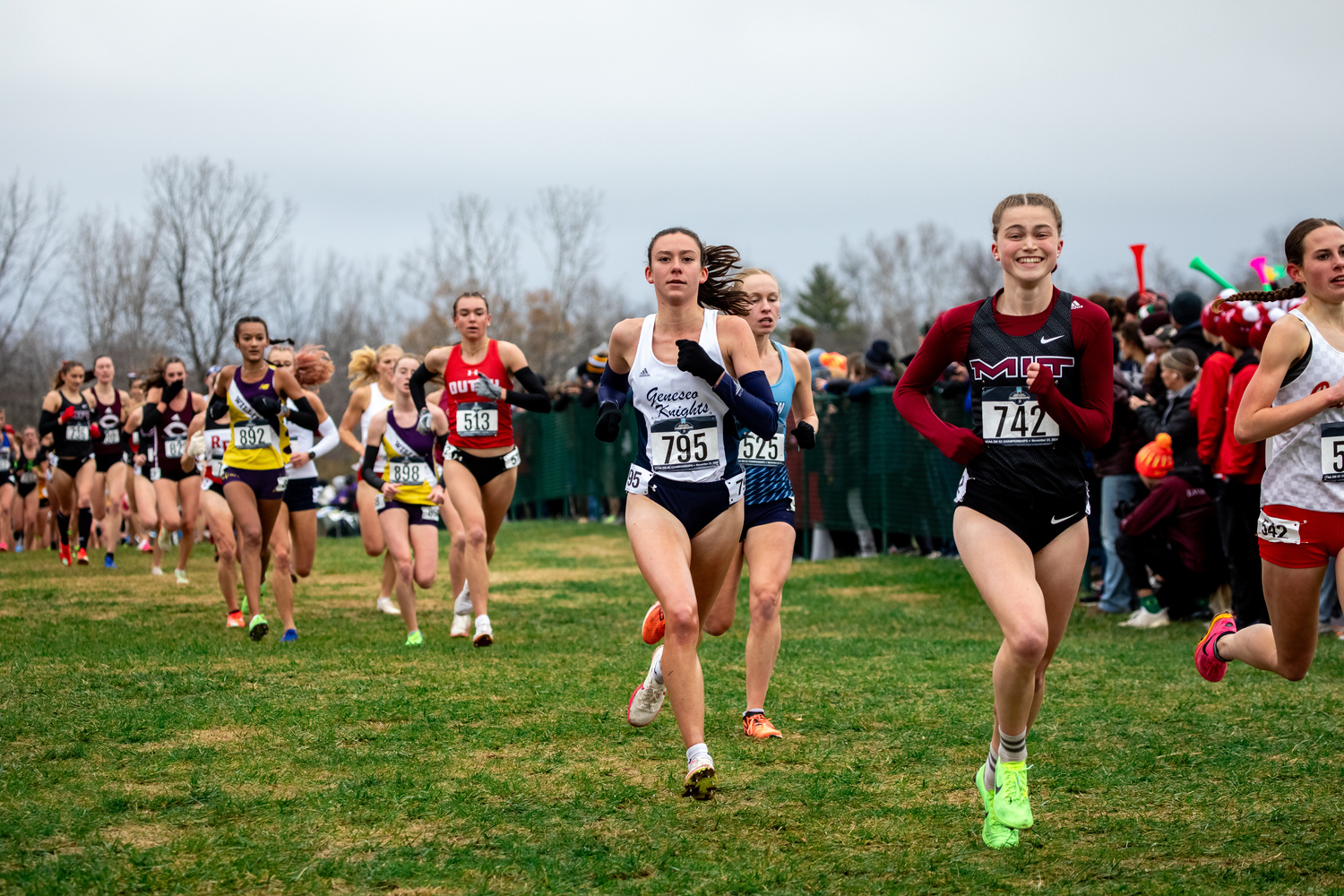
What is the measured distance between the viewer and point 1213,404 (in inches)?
345

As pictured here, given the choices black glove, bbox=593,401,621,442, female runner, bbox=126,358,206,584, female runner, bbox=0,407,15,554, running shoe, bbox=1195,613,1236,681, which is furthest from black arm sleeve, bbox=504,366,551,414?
female runner, bbox=0,407,15,554

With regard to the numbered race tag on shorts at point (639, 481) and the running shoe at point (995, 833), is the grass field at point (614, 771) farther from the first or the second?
the numbered race tag on shorts at point (639, 481)

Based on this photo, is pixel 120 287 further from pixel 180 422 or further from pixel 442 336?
pixel 180 422

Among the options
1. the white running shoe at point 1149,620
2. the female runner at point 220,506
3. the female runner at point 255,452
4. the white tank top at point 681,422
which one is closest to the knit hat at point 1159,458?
the white running shoe at point 1149,620

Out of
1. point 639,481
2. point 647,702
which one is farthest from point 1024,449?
point 647,702

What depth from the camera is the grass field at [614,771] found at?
14.0ft

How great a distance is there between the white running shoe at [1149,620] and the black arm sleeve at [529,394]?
5.27 m

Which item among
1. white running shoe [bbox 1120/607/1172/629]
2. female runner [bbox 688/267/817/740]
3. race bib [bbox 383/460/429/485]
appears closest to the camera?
female runner [bbox 688/267/817/740]

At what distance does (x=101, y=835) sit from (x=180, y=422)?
1150 cm

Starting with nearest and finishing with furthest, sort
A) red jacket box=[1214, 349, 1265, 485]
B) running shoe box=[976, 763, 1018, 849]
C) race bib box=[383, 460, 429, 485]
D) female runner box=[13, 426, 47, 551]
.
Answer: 1. running shoe box=[976, 763, 1018, 849]
2. red jacket box=[1214, 349, 1265, 485]
3. race bib box=[383, 460, 429, 485]
4. female runner box=[13, 426, 47, 551]

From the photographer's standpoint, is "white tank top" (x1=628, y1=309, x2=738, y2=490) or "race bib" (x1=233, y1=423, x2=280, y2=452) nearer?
"white tank top" (x1=628, y1=309, x2=738, y2=490)

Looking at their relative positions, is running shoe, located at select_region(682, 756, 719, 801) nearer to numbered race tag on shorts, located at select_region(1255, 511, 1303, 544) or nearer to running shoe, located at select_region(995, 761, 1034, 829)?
running shoe, located at select_region(995, 761, 1034, 829)

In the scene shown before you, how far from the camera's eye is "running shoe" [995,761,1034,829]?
4539mm

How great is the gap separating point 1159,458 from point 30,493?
21824 millimetres
